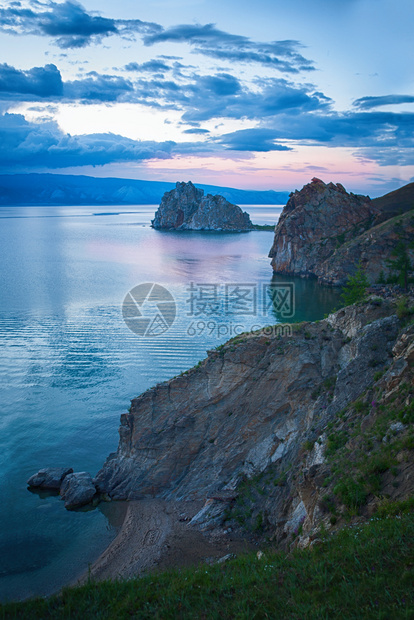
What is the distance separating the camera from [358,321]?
18.1 meters

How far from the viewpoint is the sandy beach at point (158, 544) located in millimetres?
15391

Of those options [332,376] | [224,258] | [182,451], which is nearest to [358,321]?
[332,376]

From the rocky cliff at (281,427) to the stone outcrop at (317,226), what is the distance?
6842 cm

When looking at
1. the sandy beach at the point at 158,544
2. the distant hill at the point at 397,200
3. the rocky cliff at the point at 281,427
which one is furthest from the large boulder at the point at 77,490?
the distant hill at the point at 397,200

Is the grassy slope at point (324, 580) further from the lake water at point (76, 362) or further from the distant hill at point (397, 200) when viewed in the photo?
the distant hill at point (397, 200)

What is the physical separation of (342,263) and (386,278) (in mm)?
11117

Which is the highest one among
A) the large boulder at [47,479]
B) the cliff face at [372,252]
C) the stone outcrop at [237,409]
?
the cliff face at [372,252]

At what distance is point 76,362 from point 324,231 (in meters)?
65.8

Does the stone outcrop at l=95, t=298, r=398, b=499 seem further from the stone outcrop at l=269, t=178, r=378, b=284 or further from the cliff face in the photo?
the stone outcrop at l=269, t=178, r=378, b=284

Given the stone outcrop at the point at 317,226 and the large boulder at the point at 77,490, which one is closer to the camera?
the large boulder at the point at 77,490

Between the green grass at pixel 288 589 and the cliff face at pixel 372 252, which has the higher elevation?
the cliff face at pixel 372 252

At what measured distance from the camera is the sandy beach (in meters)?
15.4

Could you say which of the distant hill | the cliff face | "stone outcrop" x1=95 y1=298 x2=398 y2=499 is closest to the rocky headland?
the cliff face

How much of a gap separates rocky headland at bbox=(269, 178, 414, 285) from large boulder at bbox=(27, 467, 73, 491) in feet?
208
